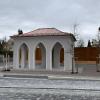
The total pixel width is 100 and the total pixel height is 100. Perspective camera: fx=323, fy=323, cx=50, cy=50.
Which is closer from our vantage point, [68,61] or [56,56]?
[68,61]

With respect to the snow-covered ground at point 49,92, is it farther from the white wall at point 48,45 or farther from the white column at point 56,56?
the white column at point 56,56

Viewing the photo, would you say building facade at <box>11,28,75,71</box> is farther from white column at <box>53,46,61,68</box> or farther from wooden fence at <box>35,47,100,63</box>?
wooden fence at <box>35,47,100,63</box>

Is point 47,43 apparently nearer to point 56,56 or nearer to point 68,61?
point 68,61

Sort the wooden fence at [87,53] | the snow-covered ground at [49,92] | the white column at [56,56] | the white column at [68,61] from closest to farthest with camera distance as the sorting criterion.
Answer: the snow-covered ground at [49,92] → the white column at [68,61] → the white column at [56,56] → the wooden fence at [87,53]

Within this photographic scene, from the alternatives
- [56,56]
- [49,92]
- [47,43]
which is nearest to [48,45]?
[47,43]

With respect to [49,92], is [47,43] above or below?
above

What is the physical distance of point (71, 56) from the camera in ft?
127

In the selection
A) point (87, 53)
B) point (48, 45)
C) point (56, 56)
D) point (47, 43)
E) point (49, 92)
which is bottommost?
point (49, 92)

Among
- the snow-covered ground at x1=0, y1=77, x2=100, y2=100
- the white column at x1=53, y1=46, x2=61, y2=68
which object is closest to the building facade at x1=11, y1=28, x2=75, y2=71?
the white column at x1=53, y1=46, x2=61, y2=68

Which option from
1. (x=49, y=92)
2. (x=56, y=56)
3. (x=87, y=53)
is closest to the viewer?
(x=49, y=92)

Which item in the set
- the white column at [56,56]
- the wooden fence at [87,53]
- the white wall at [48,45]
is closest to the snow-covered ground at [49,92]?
the white wall at [48,45]

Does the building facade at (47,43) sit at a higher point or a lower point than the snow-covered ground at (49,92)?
higher

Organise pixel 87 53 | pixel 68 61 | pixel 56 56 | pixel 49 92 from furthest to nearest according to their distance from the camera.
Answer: pixel 87 53 → pixel 56 56 → pixel 68 61 → pixel 49 92

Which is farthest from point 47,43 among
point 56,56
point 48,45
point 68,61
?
point 56,56
